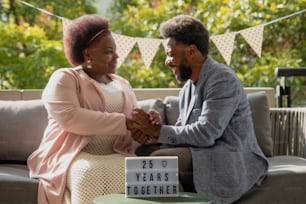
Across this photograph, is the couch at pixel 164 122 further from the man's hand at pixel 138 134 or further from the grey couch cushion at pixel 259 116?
the man's hand at pixel 138 134

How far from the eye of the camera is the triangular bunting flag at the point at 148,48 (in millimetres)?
4180

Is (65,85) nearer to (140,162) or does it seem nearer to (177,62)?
(177,62)

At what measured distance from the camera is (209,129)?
294 cm

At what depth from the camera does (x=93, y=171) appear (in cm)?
283

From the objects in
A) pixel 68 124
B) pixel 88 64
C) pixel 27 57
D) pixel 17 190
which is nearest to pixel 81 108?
pixel 68 124

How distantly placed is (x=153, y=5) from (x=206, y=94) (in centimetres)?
463

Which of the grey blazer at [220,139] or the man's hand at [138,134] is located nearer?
the grey blazer at [220,139]

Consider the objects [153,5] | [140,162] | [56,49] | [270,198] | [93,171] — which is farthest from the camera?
[153,5]

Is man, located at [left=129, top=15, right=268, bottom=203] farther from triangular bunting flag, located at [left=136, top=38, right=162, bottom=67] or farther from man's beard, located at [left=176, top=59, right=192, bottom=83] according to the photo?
triangular bunting flag, located at [left=136, top=38, right=162, bottom=67]

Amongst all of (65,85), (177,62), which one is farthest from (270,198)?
(65,85)

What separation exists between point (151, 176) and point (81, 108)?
0.83 meters

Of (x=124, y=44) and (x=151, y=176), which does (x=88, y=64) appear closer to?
(x=124, y=44)

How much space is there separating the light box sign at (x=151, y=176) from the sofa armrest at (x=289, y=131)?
1478 mm

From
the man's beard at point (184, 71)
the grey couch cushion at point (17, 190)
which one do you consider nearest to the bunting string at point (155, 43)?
the man's beard at point (184, 71)
